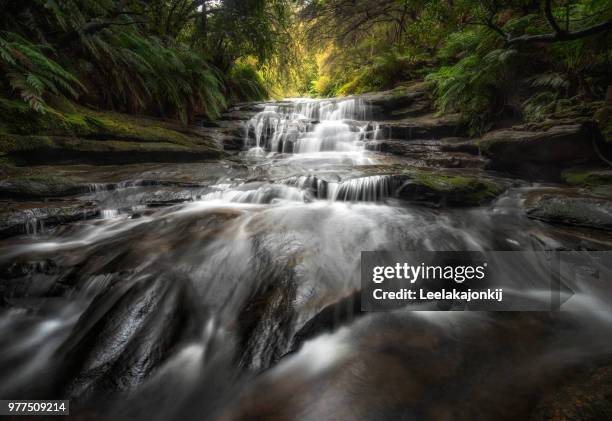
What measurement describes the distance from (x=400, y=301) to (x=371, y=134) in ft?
21.1

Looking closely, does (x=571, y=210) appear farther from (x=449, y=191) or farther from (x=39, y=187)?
(x=39, y=187)

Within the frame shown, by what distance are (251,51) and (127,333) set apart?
364 inches

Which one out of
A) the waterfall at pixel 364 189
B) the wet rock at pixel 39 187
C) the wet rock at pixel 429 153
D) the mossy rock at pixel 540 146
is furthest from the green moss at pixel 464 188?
the wet rock at pixel 39 187

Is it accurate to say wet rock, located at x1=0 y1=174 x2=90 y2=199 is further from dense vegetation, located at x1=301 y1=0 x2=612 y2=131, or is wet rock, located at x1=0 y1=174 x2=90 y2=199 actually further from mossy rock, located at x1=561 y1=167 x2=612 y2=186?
mossy rock, located at x1=561 y1=167 x2=612 y2=186

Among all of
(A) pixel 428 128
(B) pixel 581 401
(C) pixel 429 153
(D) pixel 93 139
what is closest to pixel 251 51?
(D) pixel 93 139

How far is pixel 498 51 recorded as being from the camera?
17.7 ft

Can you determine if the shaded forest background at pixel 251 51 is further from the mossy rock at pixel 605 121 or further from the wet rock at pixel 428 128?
the mossy rock at pixel 605 121

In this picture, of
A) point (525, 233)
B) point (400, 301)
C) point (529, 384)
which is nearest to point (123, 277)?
point (400, 301)

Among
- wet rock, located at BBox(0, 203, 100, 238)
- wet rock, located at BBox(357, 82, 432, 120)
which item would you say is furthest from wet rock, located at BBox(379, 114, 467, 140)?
wet rock, located at BBox(0, 203, 100, 238)

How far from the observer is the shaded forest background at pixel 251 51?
394 centimetres

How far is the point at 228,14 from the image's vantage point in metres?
8.05

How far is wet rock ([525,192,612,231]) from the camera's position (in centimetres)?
305

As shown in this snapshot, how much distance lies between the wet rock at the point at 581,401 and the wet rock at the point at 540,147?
4339mm

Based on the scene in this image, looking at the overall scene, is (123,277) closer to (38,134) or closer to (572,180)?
(38,134)
